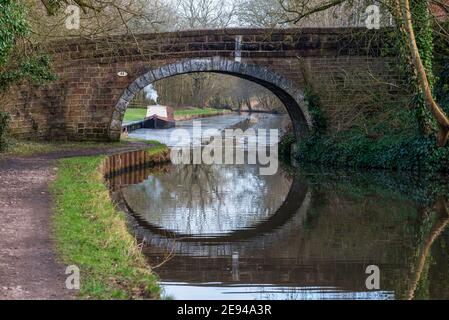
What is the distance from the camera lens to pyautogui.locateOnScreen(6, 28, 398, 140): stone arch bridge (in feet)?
60.2

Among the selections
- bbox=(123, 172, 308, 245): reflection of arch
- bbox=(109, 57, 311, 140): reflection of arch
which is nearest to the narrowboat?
bbox=(109, 57, 311, 140): reflection of arch

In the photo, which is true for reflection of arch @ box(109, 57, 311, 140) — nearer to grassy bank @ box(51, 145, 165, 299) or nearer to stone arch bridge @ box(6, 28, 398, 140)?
stone arch bridge @ box(6, 28, 398, 140)

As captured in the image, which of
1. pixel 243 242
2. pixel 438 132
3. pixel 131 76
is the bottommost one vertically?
pixel 243 242

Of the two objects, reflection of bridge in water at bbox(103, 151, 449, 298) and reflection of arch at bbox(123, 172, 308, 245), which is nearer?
reflection of bridge in water at bbox(103, 151, 449, 298)

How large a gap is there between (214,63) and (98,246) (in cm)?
1225

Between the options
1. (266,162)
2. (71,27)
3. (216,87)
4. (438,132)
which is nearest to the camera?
(438,132)

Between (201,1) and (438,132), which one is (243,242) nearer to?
(438,132)

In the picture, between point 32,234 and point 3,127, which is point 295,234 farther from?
point 3,127

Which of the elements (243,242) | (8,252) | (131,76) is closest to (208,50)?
(131,76)

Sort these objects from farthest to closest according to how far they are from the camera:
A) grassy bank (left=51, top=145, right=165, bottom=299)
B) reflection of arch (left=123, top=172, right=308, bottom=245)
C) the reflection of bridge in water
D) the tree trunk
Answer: the tree trunk < reflection of arch (left=123, top=172, right=308, bottom=245) < the reflection of bridge in water < grassy bank (left=51, top=145, right=165, bottom=299)

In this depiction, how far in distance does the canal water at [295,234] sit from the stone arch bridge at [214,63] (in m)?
3.45

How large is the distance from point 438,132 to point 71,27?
849 cm

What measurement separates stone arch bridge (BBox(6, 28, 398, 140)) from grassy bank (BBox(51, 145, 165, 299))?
8.54m

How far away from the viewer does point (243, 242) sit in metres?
9.05
